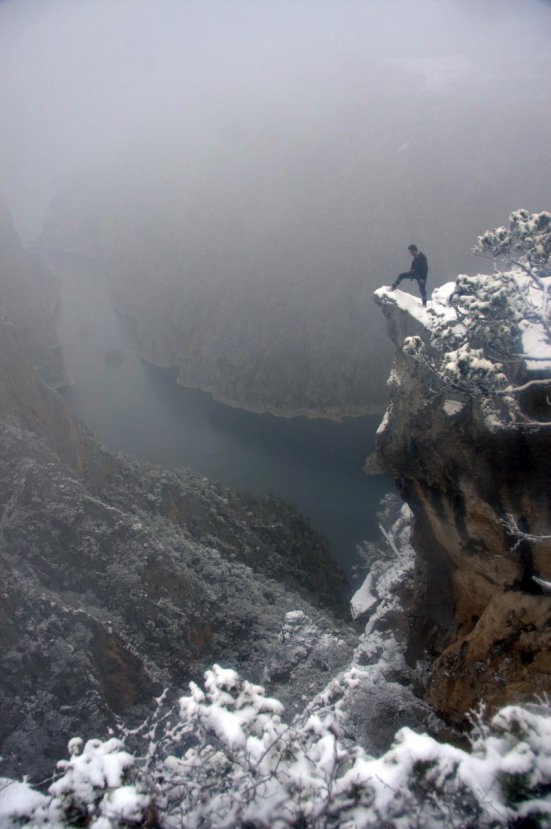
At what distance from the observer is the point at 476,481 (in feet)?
41.4

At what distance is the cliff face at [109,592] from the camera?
1900 centimetres

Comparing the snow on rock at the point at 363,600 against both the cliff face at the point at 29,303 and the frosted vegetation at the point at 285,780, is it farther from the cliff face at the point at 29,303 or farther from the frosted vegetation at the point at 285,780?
the cliff face at the point at 29,303

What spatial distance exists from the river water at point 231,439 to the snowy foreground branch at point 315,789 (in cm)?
3357

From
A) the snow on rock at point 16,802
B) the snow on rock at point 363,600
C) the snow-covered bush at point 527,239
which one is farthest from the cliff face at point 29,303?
the snow on rock at point 16,802

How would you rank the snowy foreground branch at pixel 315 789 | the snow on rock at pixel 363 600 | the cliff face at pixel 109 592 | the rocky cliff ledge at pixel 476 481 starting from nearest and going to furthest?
the snowy foreground branch at pixel 315 789 < the rocky cliff ledge at pixel 476 481 < the cliff face at pixel 109 592 < the snow on rock at pixel 363 600

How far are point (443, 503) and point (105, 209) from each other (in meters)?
116

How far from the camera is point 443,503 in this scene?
14.2m

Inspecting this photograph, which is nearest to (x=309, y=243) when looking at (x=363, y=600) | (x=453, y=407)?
(x=363, y=600)

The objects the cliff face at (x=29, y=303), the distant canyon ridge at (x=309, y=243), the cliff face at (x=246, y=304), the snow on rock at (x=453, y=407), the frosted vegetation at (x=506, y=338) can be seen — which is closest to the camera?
the frosted vegetation at (x=506, y=338)

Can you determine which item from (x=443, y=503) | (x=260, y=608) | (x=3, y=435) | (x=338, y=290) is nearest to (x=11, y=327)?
(x=3, y=435)

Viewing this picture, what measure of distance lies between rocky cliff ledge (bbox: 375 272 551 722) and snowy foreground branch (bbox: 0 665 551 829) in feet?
17.6

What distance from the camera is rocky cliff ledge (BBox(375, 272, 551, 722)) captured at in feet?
34.7

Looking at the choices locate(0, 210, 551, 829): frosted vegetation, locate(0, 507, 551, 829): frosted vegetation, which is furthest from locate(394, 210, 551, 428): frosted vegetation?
locate(0, 507, 551, 829): frosted vegetation

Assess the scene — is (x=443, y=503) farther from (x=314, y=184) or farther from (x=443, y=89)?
(x=443, y=89)
